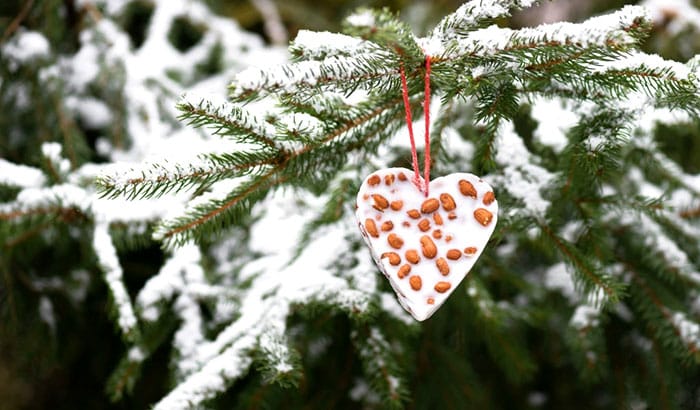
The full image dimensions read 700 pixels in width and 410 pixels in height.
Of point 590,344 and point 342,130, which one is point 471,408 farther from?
point 342,130

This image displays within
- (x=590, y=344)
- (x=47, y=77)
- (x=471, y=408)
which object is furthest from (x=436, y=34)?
(x=47, y=77)

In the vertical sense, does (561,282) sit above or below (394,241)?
above

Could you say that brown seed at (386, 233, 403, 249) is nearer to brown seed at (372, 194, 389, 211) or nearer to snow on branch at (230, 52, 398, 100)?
brown seed at (372, 194, 389, 211)

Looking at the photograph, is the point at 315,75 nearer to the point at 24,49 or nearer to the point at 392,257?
the point at 392,257

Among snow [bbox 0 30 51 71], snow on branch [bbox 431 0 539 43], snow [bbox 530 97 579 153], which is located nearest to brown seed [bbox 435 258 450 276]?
snow on branch [bbox 431 0 539 43]

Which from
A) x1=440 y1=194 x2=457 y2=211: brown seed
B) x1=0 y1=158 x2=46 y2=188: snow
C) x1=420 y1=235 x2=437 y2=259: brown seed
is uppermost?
x1=440 y1=194 x2=457 y2=211: brown seed

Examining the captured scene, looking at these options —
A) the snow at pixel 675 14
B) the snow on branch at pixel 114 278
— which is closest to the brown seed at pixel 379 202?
the snow on branch at pixel 114 278

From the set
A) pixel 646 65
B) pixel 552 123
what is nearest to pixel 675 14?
pixel 552 123

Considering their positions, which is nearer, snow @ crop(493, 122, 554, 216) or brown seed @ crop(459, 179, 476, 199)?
brown seed @ crop(459, 179, 476, 199)
